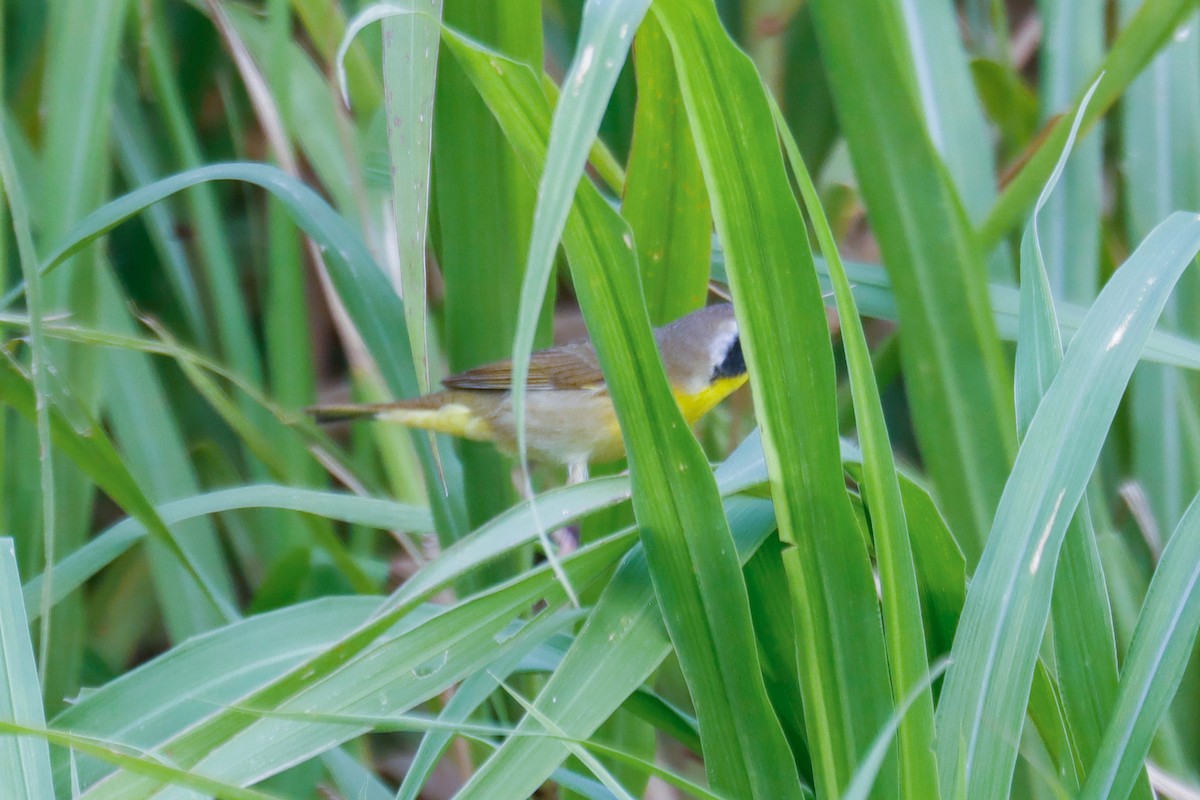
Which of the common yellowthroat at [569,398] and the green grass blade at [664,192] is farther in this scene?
the common yellowthroat at [569,398]

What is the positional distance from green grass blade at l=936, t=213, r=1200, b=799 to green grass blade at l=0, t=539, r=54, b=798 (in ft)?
2.08

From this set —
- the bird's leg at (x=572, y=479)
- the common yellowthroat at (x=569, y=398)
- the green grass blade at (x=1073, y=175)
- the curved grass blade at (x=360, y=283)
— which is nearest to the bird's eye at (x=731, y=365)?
the common yellowthroat at (x=569, y=398)

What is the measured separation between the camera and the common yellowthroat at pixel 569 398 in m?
1.65

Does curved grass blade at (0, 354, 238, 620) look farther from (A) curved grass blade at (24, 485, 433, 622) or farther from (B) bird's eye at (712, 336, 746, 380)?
(B) bird's eye at (712, 336, 746, 380)

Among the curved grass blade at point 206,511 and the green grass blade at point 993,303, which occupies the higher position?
the green grass blade at point 993,303

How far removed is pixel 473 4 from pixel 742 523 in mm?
620

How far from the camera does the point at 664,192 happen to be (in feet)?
4.33

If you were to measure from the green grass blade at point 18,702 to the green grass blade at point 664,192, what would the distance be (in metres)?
0.77

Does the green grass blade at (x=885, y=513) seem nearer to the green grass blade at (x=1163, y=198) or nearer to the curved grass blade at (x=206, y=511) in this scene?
the curved grass blade at (x=206, y=511)

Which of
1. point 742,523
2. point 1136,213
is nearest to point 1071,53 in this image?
point 1136,213

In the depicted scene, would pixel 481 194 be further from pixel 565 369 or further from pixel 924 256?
pixel 565 369

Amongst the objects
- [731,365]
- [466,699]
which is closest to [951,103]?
[731,365]

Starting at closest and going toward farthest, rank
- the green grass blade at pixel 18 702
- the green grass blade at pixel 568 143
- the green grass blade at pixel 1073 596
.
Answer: the green grass blade at pixel 568 143 < the green grass blade at pixel 18 702 < the green grass blade at pixel 1073 596

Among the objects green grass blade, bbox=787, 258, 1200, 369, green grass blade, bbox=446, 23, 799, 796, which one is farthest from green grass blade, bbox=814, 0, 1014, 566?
green grass blade, bbox=446, 23, 799, 796
